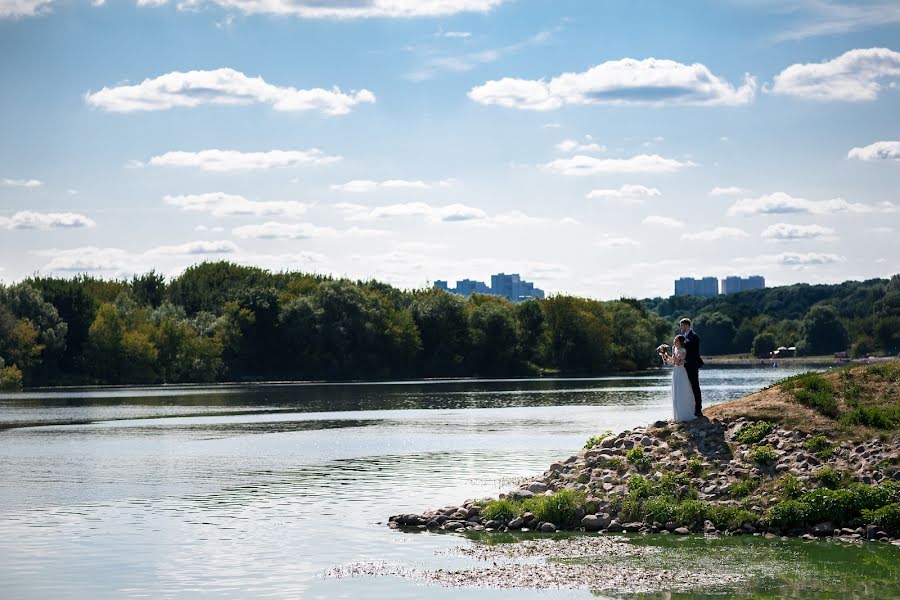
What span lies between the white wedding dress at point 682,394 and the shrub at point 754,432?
6.11 ft

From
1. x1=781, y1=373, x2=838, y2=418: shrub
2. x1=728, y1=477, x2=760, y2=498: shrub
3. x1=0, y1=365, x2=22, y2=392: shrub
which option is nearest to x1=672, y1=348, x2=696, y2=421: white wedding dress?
x1=781, y1=373, x2=838, y2=418: shrub

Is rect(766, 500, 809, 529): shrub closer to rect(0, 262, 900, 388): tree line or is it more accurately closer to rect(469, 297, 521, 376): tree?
rect(0, 262, 900, 388): tree line

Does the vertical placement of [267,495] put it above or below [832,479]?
below

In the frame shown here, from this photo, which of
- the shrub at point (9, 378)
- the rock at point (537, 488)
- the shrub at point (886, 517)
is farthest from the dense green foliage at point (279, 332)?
the shrub at point (886, 517)

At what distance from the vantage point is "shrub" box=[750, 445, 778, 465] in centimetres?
2817

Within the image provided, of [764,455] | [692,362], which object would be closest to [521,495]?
[764,455]

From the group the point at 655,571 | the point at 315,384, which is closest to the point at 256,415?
the point at 655,571

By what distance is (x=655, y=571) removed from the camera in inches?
891

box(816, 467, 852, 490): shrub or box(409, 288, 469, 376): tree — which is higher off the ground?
box(409, 288, 469, 376): tree

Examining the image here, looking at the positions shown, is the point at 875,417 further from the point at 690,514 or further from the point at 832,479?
the point at 690,514

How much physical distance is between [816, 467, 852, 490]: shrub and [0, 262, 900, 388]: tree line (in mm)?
110647

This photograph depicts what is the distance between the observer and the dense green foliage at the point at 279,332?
137 metres

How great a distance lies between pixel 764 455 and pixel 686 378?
12.6 feet

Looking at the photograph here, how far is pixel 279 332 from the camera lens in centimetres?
15125
